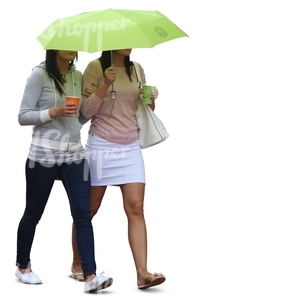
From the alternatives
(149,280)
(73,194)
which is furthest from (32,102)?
(149,280)

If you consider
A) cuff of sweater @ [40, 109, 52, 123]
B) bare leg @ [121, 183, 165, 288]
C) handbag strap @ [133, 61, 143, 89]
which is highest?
handbag strap @ [133, 61, 143, 89]

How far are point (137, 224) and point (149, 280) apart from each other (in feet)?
1.49

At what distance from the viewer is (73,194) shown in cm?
777

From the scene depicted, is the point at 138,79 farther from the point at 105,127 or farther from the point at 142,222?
the point at 142,222

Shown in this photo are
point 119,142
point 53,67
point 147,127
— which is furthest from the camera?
point 147,127

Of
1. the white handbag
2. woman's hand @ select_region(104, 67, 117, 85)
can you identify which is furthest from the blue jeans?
woman's hand @ select_region(104, 67, 117, 85)

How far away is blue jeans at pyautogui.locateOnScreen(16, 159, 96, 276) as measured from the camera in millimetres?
7750

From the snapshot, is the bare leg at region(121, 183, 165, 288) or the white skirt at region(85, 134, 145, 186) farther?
the white skirt at region(85, 134, 145, 186)

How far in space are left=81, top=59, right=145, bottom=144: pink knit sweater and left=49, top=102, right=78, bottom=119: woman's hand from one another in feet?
1.11

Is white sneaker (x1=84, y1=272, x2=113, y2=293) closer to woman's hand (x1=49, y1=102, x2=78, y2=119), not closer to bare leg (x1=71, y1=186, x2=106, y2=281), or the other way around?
bare leg (x1=71, y1=186, x2=106, y2=281)

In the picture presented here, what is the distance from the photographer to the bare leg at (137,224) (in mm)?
7844

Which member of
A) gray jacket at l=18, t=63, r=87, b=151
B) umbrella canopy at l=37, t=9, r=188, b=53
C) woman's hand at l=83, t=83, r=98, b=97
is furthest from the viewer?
woman's hand at l=83, t=83, r=98, b=97

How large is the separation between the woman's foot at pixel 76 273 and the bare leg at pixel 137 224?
549 mm

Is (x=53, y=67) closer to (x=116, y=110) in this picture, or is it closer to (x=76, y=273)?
(x=116, y=110)
